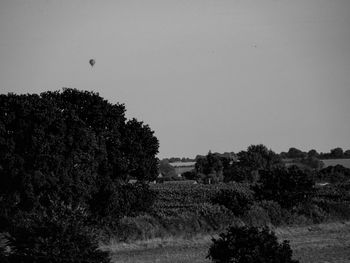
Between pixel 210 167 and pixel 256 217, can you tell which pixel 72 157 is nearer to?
pixel 256 217

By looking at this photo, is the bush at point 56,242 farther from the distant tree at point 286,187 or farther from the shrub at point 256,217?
the distant tree at point 286,187

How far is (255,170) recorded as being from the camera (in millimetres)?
120438

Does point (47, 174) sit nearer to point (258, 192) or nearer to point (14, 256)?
point (14, 256)

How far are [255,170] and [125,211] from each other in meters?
89.4

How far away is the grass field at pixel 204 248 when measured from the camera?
2578cm

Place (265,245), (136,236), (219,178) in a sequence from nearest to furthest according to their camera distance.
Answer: (265,245)
(136,236)
(219,178)

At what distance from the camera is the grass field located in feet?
84.6

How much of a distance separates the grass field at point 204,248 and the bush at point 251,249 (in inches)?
377

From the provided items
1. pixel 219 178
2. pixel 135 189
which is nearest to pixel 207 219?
pixel 135 189

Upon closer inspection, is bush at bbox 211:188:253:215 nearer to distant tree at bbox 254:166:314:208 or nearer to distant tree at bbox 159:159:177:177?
distant tree at bbox 254:166:314:208

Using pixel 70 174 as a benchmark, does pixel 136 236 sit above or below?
below

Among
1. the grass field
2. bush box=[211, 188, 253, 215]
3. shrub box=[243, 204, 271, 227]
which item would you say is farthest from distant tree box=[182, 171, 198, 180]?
the grass field

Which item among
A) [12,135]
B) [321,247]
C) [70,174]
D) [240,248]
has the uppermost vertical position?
[12,135]

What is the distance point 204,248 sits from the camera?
29703mm
